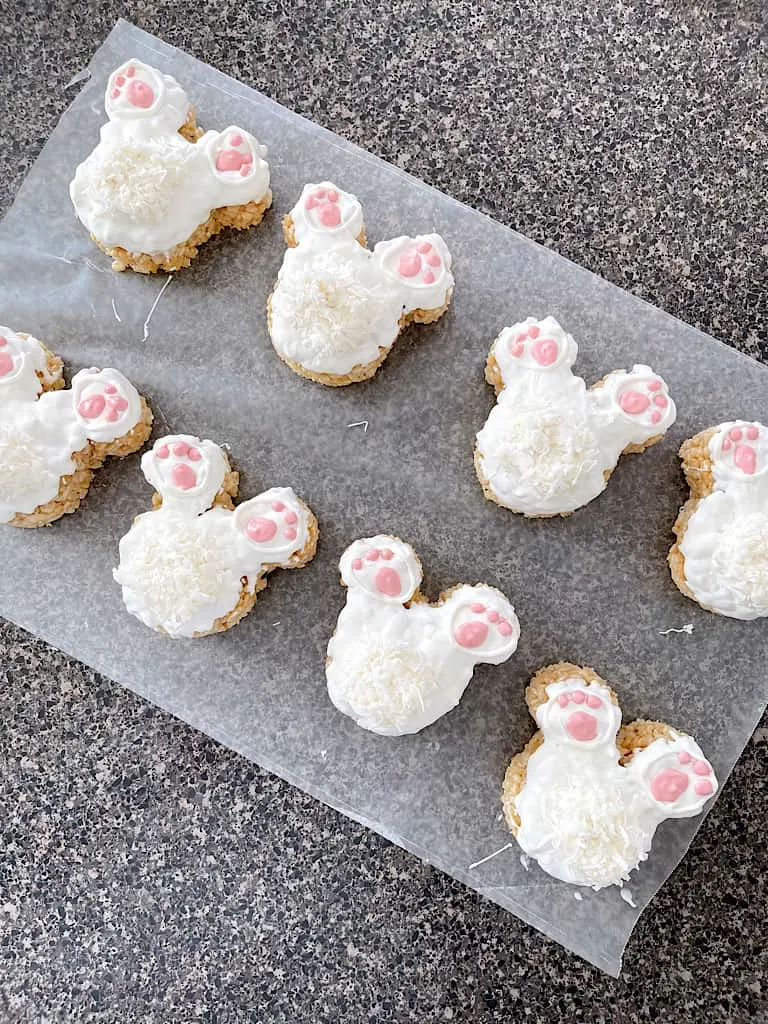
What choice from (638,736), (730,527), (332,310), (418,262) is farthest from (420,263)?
(638,736)

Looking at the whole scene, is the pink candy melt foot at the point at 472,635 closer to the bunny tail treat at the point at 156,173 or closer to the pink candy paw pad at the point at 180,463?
the pink candy paw pad at the point at 180,463

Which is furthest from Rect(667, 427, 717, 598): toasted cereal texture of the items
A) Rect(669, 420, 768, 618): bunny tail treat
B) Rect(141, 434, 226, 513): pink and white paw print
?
Rect(141, 434, 226, 513): pink and white paw print

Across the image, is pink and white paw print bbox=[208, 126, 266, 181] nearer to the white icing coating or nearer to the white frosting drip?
the white frosting drip

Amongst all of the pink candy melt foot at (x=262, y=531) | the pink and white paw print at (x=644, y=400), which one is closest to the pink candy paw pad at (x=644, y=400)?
the pink and white paw print at (x=644, y=400)

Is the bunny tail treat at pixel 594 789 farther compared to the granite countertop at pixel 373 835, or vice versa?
the granite countertop at pixel 373 835

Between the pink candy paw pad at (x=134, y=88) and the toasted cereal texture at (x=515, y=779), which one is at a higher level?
the pink candy paw pad at (x=134, y=88)
